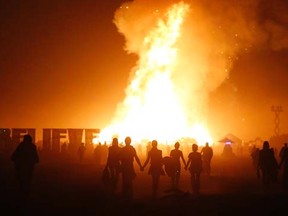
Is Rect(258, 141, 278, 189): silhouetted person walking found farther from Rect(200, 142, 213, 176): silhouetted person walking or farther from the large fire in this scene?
the large fire

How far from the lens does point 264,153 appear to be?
48.9 ft

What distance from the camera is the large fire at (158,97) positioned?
53219 millimetres

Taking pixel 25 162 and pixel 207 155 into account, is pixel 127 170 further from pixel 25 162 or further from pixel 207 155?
pixel 207 155

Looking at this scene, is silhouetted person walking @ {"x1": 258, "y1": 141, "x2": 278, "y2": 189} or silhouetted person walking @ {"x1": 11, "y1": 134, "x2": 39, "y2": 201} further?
silhouetted person walking @ {"x1": 258, "y1": 141, "x2": 278, "y2": 189}

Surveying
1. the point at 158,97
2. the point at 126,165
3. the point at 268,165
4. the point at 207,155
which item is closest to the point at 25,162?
the point at 126,165

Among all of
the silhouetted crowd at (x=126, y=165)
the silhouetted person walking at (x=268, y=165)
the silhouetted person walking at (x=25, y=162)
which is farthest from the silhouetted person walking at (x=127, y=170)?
the silhouetted person walking at (x=268, y=165)

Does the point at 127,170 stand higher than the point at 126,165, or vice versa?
the point at 126,165

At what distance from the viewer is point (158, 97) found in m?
56.7

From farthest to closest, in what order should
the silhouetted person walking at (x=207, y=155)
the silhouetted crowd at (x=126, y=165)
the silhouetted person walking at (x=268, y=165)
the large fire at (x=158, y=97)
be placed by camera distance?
the large fire at (x=158, y=97)
the silhouetted person walking at (x=207, y=155)
the silhouetted person walking at (x=268, y=165)
the silhouetted crowd at (x=126, y=165)

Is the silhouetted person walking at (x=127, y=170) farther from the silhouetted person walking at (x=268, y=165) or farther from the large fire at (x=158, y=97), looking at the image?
the large fire at (x=158, y=97)

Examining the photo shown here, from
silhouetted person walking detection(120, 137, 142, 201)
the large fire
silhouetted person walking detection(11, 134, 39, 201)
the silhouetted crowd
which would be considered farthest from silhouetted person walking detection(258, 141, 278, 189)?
the large fire

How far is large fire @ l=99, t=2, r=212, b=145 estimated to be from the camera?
175ft

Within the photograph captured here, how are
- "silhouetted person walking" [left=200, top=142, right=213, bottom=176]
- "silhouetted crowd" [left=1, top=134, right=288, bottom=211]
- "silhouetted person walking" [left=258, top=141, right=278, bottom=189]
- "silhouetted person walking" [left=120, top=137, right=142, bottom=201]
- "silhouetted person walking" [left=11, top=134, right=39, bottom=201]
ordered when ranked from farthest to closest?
1. "silhouetted person walking" [left=200, top=142, right=213, bottom=176]
2. "silhouetted person walking" [left=258, top=141, right=278, bottom=189]
3. "silhouetted person walking" [left=120, top=137, right=142, bottom=201]
4. "silhouetted crowd" [left=1, top=134, right=288, bottom=211]
5. "silhouetted person walking" [left=11, top=134, right=39, bottom=201]

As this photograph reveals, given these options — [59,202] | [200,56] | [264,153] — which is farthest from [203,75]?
[59,202]
